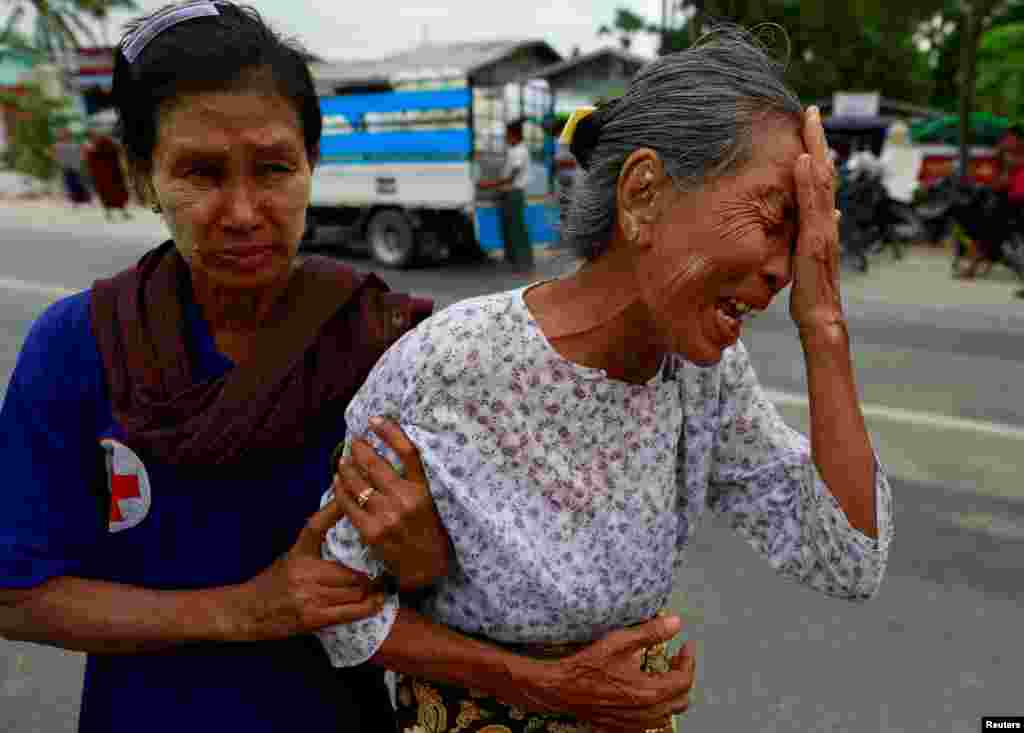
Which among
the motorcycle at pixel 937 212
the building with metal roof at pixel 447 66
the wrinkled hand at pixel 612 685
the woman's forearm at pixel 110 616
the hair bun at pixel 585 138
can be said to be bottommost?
the motorcycle at pixel 937 212

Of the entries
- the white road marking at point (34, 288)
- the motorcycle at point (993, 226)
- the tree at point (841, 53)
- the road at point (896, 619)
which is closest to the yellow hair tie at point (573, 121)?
the road at point (896, 619)

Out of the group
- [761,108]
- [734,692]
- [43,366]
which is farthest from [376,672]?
[734,692]

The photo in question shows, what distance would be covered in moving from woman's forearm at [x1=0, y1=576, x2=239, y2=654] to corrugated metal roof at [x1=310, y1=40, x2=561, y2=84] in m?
9.58

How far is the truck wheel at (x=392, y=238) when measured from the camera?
10.9m

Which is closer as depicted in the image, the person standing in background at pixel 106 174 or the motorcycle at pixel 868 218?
the motorcycle at pixel 868 218

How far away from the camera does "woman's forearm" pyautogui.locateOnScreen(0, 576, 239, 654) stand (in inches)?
42.3

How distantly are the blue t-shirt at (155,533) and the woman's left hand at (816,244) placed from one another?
0.60 m

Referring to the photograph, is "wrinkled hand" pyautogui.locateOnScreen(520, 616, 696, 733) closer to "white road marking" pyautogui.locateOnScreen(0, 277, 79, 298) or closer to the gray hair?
the gray hair

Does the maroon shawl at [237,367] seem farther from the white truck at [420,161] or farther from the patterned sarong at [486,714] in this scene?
the white truck at [420,161]

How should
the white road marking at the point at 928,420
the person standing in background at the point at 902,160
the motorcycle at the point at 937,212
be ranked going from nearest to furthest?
the white road marking at the point at 928,420 → the motorcycle at the point at 937,212 → the person standing in background at the point at 902,160

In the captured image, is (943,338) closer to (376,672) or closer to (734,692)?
(734,692)

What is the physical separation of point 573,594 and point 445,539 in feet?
0.55

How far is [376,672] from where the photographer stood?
128cm

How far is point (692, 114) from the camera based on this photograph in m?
1.02
